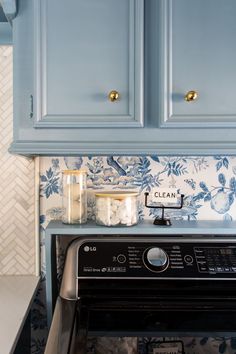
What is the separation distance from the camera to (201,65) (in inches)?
35.2

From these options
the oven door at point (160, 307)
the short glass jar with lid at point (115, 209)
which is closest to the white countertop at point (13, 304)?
the oven door at point (160, 307)

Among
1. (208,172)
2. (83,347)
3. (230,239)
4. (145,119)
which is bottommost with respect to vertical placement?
(83,347)

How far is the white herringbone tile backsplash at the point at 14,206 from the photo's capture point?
3.98 feet

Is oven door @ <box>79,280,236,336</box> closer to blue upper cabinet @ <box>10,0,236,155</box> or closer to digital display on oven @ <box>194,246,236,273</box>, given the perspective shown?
digital display on oven @ <box>194,246,236,273</box>

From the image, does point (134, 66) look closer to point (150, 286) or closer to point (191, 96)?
point (191, 96)

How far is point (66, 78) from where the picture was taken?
0.90 m

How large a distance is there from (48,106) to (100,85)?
5.8 inches

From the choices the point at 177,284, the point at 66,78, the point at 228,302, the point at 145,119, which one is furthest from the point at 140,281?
the point at 66,78

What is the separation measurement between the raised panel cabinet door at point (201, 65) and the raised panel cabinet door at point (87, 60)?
0.09m

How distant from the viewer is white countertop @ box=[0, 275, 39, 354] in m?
0.74

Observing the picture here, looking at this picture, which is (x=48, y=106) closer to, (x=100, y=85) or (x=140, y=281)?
(x=100, y=85)

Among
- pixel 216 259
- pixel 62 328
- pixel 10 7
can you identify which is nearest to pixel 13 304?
pixel 62 328

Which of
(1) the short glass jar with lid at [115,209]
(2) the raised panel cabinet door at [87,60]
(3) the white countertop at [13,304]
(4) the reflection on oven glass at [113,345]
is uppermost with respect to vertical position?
(2) the raised panel cabinet door at [87,60]

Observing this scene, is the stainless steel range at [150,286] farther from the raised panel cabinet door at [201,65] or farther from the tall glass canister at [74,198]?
the raised panel cabinet door at [201,65]
